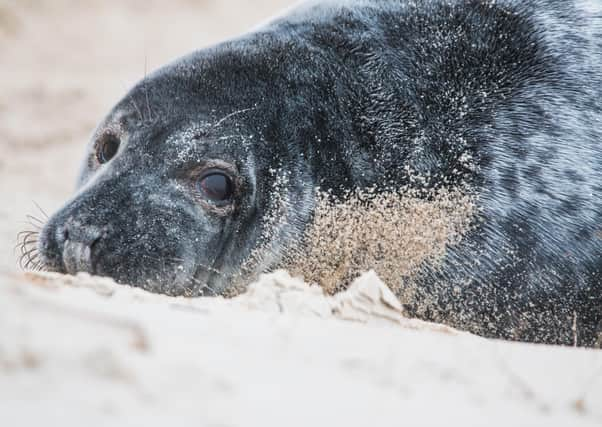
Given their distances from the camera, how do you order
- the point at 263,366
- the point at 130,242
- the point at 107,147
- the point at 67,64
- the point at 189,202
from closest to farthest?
the point at 263,366, the point at 130,242, the point at 189,202, the point at 107,147, the point at 67,64

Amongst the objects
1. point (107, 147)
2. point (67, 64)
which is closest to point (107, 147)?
point (107, 147)

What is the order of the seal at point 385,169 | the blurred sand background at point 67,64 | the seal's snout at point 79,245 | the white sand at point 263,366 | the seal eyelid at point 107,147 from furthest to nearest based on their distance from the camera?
the blurred sand background at point 67,64, the seal eyelid at point 107,147, the seal at point 385,169, the seal's snout at point 79,245, the white sand at point 263,366

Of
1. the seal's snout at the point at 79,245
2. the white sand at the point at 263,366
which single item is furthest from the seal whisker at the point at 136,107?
the white sand at the point at 263,366

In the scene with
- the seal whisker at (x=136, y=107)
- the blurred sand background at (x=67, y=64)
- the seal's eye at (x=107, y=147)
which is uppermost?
the seal whisker at (x=136, y=107)

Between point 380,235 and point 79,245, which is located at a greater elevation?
point 79,245

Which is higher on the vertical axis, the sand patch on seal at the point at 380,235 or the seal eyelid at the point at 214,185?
the seal eyelid at the point at 214,185

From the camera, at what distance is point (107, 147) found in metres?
3.51

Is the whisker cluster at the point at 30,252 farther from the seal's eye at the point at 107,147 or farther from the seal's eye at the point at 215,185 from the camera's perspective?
the seal's eye at the point at 215,185

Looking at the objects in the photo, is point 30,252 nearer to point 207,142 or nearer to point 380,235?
point 207,142

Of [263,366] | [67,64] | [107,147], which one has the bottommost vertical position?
[67,64]

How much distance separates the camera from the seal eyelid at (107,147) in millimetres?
3480

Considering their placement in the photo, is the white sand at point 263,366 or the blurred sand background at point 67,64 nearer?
the white sand at point 263,366

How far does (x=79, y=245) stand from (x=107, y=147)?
58 centimetres

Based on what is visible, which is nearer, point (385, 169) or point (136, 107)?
point (385, 169)
